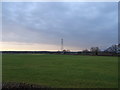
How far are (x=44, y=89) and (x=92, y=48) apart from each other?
425 feet

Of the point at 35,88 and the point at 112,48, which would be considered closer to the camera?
the point at 35,88

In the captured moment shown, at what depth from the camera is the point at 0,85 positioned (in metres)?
7.07

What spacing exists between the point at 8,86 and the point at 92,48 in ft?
426

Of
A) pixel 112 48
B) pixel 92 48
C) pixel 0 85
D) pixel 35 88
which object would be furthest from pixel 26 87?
pixel 92 48

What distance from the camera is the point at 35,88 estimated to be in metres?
6.85

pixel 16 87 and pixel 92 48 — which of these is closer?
pixel 16 87

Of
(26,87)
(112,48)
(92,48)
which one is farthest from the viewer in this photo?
(92,48)

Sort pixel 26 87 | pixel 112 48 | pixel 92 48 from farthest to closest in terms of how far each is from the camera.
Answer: pixel 92 48, pixel 112 48, pixel 26 87

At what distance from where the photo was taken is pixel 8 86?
22.6 feet

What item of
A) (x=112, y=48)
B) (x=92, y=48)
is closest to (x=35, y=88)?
(x=112, y=48)

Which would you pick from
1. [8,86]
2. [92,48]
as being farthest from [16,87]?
[92,48]

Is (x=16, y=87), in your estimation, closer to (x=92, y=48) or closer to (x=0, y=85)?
(x=0, y=85)

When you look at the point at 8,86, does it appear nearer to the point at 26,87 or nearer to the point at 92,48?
the point at 26,87

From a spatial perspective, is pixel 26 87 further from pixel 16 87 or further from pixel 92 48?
pixel 92 48
